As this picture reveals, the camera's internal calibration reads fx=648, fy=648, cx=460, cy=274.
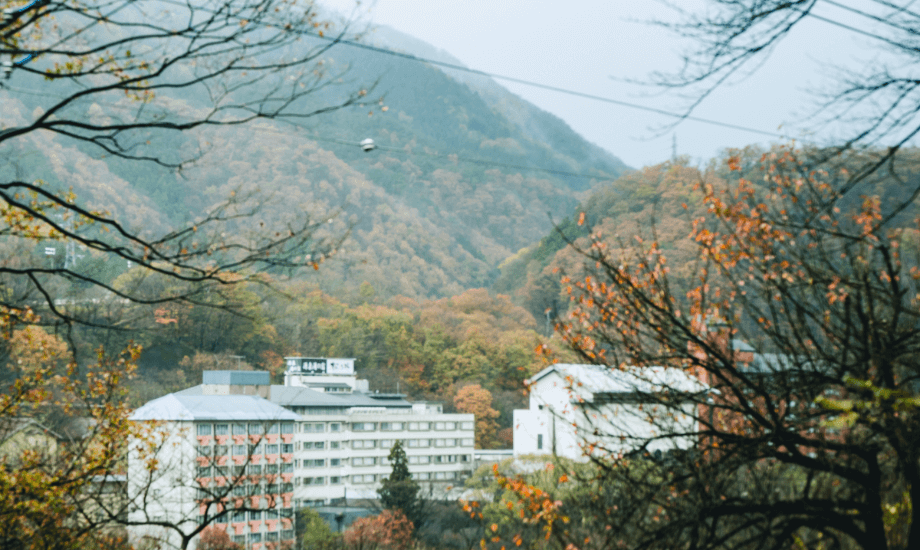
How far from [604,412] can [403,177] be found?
230 ft

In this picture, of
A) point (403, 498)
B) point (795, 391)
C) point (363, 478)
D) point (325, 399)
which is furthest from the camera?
point (325, 399)

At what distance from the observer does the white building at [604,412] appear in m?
3.56

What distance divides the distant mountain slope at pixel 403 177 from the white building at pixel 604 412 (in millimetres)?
10398

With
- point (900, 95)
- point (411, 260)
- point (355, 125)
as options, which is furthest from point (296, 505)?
point (355, 125)

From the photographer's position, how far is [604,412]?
1079 centimetres

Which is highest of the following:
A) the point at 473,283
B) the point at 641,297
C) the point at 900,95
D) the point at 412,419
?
the point at 473,283

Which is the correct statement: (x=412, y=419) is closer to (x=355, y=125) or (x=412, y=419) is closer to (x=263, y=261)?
(x=263, y=261)

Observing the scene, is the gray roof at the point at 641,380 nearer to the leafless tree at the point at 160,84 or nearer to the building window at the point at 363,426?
the leafless tree at the point at 160,84

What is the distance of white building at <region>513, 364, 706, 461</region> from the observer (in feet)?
11.7

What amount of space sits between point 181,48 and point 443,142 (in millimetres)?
92700

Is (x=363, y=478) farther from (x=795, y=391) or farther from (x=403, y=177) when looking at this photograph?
(x=403, y=177)

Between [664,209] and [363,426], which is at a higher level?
[664,209]

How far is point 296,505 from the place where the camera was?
22078mm

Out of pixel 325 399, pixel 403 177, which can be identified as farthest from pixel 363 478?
pixel 403 177
